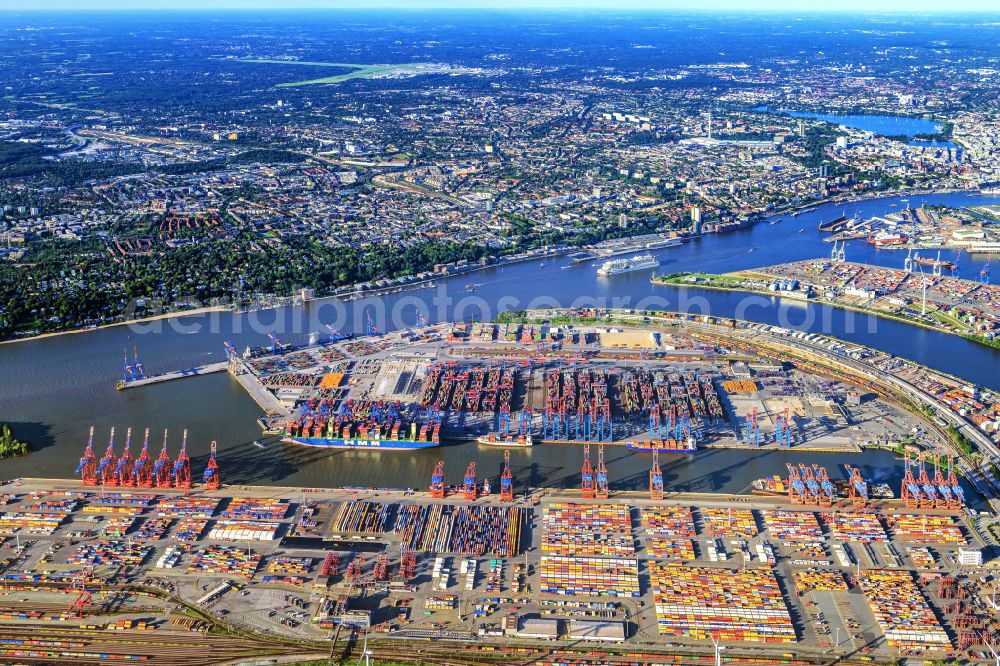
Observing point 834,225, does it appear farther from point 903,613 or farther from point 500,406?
point 903,613

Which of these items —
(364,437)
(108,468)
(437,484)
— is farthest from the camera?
(364,437)

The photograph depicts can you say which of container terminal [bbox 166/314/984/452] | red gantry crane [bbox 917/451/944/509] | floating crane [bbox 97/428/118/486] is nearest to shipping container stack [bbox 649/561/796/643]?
red gantry crane [bbox 917/451/944/509]

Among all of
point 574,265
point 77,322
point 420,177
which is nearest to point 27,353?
point 77,322

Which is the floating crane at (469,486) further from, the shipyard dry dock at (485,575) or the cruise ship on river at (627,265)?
the cruise ship on river at (627,265)

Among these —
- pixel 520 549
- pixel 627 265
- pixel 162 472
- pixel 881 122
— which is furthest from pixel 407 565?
pixel 881 122

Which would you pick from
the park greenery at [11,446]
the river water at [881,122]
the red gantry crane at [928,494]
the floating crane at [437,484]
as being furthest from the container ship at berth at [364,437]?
the river water at [881,122]
